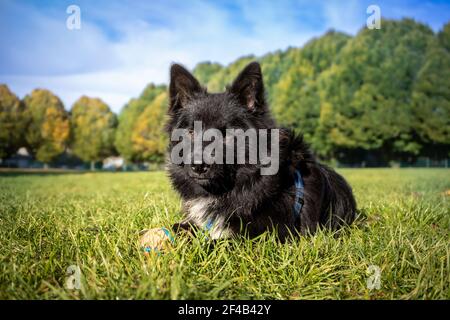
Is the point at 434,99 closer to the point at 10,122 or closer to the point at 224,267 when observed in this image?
the point at 10,122

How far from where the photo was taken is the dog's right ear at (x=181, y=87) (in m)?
4.44

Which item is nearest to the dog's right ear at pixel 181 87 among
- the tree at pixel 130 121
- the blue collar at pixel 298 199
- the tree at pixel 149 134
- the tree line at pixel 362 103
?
the blue collar at pixel 298 199

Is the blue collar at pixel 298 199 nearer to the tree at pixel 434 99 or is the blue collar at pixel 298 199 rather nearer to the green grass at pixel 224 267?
the green grass at pixel 224 267

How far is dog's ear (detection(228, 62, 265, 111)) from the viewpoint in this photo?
419cm

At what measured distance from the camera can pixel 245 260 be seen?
3301mm

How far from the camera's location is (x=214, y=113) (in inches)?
167

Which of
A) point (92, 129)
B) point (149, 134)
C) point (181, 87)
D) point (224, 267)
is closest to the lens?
point (224, 267)

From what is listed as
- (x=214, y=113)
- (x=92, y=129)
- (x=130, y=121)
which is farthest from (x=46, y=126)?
(x=214, y=113)

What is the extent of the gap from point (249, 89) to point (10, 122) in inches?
1327

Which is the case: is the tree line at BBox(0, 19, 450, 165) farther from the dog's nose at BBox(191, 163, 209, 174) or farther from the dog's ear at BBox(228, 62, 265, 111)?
the dog's nose at BBox(191, 163, 209, 174)

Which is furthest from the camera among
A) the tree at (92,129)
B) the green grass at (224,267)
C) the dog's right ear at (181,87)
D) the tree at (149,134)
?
the tree at (149,134)

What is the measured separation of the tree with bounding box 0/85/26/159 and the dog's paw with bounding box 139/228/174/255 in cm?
2915

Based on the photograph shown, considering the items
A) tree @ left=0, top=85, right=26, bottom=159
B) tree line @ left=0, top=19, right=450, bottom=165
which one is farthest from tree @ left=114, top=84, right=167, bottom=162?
tree @ left=0, top=85, right=26, bottom=159
